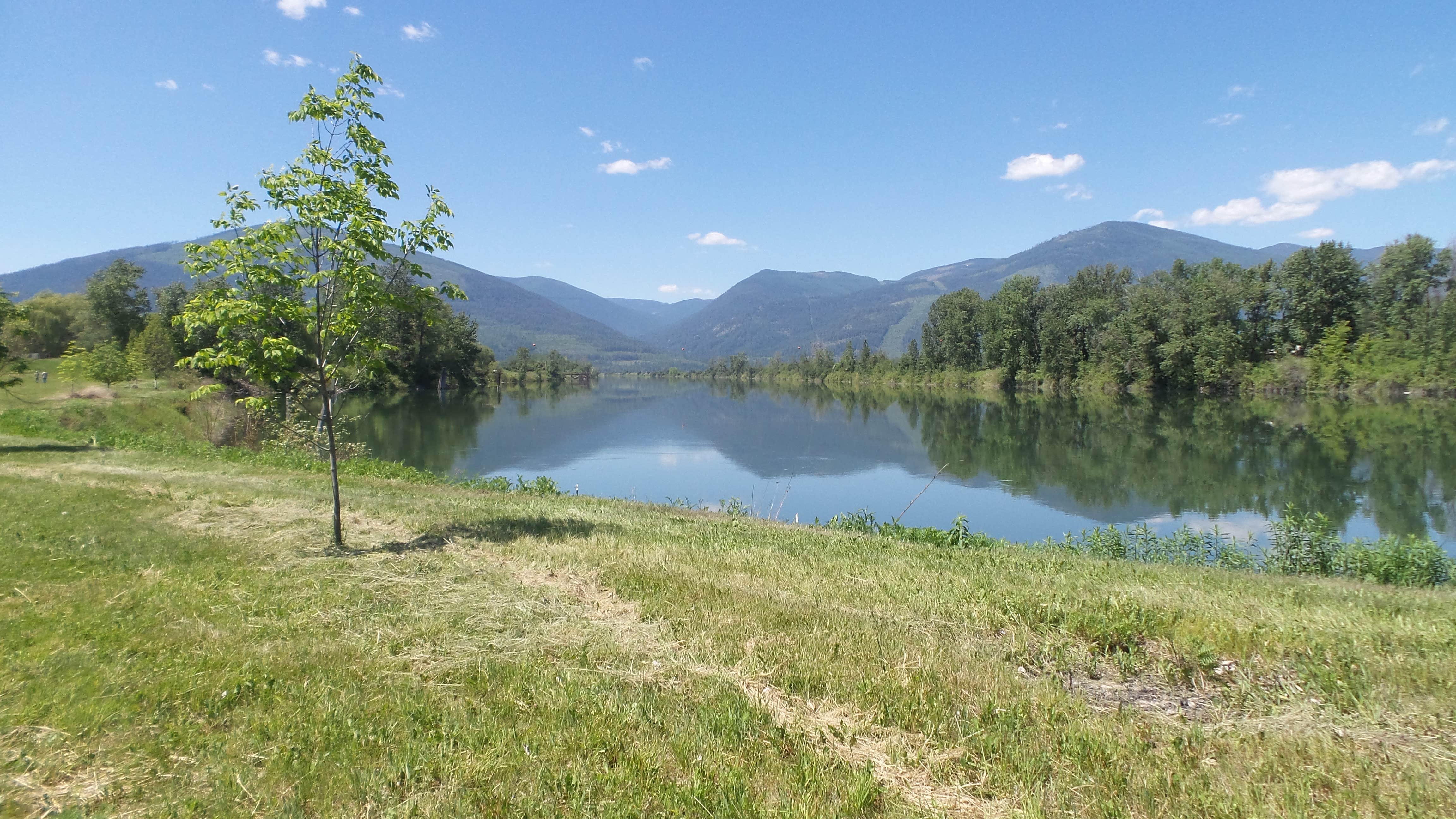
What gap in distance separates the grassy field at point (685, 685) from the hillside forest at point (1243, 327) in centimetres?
8422

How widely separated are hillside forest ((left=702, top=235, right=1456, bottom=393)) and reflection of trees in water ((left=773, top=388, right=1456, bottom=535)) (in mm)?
10192

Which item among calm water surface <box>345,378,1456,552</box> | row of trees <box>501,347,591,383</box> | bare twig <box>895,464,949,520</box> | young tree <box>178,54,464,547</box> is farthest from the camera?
A: row of trees <box>501,347,591,383</box>

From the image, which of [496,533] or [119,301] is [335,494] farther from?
[119,301]

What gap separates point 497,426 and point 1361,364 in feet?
292

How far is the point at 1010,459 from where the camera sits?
3712cm

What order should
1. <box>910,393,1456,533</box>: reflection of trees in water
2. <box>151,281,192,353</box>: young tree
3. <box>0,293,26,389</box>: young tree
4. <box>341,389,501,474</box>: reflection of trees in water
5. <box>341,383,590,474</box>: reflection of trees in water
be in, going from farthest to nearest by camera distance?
<box>151,281,192,353</box>: young tree
<box>341,383,590,474</box>: reflection of trees in water
<box>341,389,501,474</box>: reflection of trees in water
<box>910,393,1456,533</box>: reflection of trees in water
<box>0,293,26,389</box>: young tree

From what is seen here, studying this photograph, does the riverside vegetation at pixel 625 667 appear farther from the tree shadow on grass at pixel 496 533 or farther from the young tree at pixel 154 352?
the young tree at pixel 154 352

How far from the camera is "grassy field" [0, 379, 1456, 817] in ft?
13.8

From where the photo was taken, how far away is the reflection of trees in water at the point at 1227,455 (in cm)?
2483

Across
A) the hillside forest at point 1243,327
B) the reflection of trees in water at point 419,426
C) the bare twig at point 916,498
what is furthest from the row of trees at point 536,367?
the bare twig at point 916,498

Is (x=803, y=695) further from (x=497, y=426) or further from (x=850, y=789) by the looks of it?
(x=497, y=426)

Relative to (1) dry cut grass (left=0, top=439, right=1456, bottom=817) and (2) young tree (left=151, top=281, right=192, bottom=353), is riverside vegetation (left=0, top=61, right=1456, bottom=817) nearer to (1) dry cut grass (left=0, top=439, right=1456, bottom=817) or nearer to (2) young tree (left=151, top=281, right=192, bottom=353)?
(1) dry cut grass (left=0, top=439, right=1456, bottom=817)

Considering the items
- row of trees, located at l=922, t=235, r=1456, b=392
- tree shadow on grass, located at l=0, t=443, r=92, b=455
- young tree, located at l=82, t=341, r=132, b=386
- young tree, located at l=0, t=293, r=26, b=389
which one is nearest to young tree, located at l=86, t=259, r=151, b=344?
young tree, located at l=82, t=341, r=132, b=386

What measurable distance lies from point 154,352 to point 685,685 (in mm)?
67463
